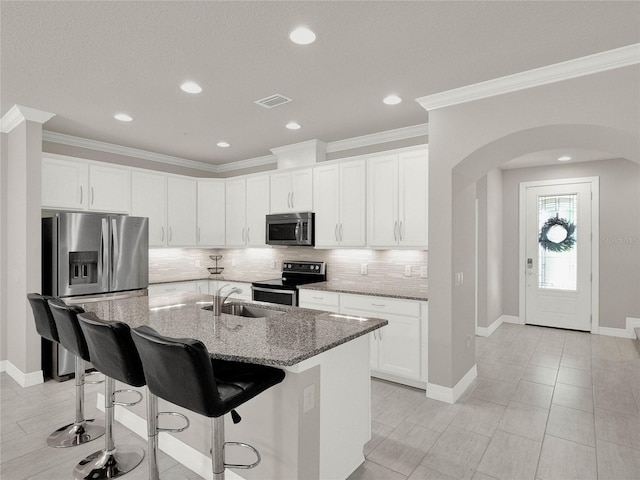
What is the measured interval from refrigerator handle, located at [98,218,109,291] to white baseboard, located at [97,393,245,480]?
172cm

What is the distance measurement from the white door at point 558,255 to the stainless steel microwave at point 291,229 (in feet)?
13.1

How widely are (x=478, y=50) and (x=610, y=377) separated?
3640mm

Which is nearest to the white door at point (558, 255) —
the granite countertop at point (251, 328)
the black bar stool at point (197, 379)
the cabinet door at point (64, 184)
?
the granite countertop at point (251, 328)

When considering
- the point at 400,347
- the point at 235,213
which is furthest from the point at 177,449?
the point at 235,213

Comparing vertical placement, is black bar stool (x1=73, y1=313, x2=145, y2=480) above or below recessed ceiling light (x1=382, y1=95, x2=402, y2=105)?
below

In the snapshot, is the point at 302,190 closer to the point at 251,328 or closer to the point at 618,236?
the point at 251,328

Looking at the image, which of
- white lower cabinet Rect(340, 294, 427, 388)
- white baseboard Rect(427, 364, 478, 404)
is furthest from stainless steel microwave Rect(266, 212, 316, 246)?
white baseboard Rect(427, 364, 478, 404)

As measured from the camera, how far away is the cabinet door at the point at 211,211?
5.59m

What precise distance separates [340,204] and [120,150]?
3155 millimetres

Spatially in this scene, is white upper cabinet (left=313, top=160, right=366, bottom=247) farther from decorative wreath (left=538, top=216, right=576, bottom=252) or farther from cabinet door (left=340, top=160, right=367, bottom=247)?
decorative wreath (left=538, top=216, right=576, bottom=252)

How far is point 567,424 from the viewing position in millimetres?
2846

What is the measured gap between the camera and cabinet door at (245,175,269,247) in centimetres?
516

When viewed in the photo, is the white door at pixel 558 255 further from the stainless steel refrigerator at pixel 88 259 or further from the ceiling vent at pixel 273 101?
the stainless steel refrigerator at pixel 88 259

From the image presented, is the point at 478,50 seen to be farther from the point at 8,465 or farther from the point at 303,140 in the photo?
the point at 8,465
